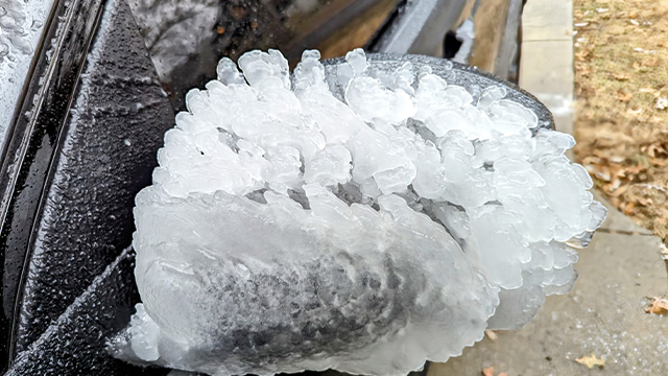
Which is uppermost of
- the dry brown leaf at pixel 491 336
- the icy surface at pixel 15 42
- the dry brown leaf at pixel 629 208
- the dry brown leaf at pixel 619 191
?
the icy surface at pixel 15 42

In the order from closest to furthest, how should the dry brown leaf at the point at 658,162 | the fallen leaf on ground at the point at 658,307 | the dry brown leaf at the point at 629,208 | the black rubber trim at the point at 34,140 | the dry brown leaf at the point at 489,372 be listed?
the black rubber trim at the point at 34,140 < the dry brown leaf at the point at 489,372 < the fallen leaf on ground at the point at 658,307 < the dry brown leaf at the point at 629,208 < the dry brown leaf at the point at 658,162

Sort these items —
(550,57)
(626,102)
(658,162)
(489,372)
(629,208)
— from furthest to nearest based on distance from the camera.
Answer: (550,57) → (626,102) → (658,162) → (629,208) → (489,372)

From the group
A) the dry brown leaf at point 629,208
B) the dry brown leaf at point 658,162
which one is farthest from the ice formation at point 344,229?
the dry brown leaf at point 658,162

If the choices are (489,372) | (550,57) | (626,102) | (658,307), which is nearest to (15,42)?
(489,372)

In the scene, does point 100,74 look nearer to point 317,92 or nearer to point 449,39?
point 317,92

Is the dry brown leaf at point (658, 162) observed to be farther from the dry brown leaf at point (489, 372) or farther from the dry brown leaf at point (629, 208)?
the dry brown leaf at point (489, 372)

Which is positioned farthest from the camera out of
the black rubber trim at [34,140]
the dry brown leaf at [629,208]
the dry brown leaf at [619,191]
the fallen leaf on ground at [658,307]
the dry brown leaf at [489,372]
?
the dry brown leaf at [619,191]

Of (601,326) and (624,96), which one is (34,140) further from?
(624,96)
